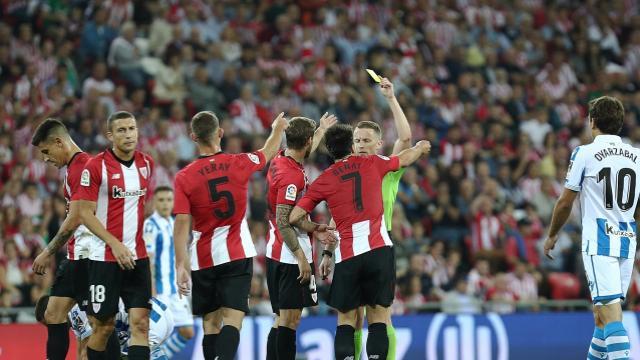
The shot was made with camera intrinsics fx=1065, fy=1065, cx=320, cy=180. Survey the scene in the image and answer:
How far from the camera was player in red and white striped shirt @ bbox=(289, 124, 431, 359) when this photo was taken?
28.9 ft

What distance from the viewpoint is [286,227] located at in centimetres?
895

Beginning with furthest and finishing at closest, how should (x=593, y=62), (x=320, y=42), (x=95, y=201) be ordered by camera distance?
(x=593, y=62), (x=320, y=42), (x=95, y=201)

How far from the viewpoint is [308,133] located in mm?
9297

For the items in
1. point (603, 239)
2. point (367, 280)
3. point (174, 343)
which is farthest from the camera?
point (174, 343)

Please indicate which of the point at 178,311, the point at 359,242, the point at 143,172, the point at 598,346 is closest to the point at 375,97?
the point at 178,311

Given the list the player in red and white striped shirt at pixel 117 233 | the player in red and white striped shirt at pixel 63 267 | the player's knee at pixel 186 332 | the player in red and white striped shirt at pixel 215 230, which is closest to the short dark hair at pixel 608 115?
the player in red and white striped shirt at pixel 215 230

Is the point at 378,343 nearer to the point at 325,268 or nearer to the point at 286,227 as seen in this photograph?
the point at 325,268

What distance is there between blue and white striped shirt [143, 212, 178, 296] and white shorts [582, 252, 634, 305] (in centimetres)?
480

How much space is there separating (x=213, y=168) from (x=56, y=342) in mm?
2107

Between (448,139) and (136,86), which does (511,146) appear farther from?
(136,86)

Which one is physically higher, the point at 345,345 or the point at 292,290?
the point at 292,290

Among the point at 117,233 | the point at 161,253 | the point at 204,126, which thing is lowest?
the point at 117,233

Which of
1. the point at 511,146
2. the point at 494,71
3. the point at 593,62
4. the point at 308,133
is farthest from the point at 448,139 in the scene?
the point at 308,133

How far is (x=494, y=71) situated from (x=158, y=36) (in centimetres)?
666
